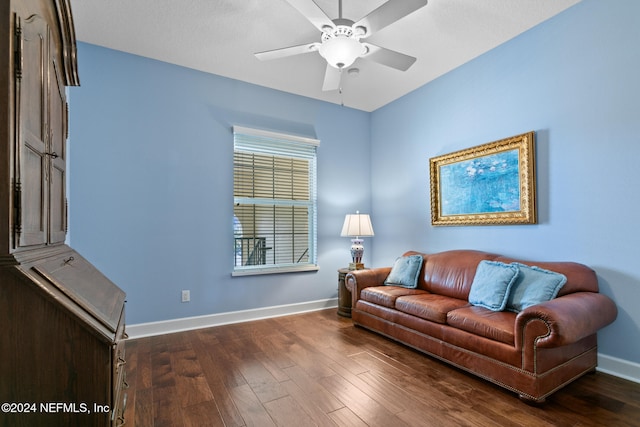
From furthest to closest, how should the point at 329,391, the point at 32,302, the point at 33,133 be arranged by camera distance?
1. the point at 329,391
2. the point at 33,133
3. the point at 32,302

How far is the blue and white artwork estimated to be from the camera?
3.00 m

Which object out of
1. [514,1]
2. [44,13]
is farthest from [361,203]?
[44,13]

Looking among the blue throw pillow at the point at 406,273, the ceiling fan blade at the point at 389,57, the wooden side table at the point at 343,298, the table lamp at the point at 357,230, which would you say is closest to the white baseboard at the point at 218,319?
the wooden side table at the point at 343,298

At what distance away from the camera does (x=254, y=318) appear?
3811 millimetres

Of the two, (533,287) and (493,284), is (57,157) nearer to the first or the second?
(493,284)

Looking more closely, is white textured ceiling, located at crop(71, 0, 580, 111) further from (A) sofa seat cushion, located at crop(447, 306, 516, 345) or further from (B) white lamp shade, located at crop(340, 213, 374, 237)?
(A) sofa seat cushion, located at crop(447, 306, 516, 345)

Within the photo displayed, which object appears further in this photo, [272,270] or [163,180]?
[272,270]

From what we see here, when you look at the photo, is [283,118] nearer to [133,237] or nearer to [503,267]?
[133,237]

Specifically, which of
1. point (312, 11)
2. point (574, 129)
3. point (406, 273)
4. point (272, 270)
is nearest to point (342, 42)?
point (312, 11)

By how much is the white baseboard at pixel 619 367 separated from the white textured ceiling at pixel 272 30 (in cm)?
287

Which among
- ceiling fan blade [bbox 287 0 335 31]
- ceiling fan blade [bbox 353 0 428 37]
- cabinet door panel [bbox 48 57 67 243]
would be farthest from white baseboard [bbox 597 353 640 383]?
cabinet door panel [bbox 48 57 67 243]

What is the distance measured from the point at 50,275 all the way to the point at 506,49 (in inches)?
156

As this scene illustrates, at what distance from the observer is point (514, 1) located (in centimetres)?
249

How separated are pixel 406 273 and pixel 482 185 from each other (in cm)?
126
